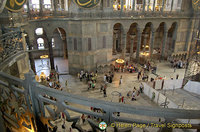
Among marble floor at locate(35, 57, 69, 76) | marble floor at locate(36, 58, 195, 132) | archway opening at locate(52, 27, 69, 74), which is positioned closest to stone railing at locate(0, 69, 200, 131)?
marble floor at locate(36, 58, 195, 132)

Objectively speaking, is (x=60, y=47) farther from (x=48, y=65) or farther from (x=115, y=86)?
(x=115, y=86)

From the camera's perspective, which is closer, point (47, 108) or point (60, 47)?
point (47, 108)

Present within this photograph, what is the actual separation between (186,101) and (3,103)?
12.1 m

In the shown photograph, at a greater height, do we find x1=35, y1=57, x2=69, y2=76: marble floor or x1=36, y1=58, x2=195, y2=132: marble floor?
x1=35, y1=57, x2=69, y2=76: marble floor

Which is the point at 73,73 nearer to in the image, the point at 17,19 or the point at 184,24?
the point at 17,19

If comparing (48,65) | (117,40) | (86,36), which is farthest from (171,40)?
(48,65)

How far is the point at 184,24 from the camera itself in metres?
21.0

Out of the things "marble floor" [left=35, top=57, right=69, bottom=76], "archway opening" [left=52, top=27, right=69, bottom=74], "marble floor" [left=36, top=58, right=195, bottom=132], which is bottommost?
"marble floor" [left=36, top=58, right=195, bottom=132]

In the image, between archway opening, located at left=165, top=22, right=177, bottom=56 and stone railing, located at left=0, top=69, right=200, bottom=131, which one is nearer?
stone railing, located at left=0, top=69, right=200, bottom=131

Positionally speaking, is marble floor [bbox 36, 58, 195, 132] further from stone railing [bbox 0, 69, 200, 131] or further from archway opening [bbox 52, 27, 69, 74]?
stone railing [bbox 0, 69, 200, 131]

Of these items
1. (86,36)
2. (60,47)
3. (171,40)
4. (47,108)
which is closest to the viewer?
(47,108)

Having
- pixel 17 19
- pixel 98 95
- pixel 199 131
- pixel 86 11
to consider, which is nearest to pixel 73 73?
pixel 98 95

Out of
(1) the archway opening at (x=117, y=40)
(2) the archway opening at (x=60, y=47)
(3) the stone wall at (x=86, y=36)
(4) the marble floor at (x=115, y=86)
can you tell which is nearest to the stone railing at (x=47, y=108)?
(4) the marble floor at (x=115, y=86)

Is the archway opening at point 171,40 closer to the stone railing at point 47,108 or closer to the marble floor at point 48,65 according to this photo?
Result: the marble floor at point 48,65
